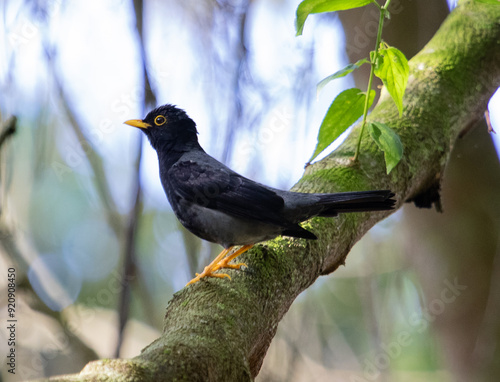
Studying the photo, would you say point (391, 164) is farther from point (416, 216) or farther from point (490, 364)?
point (490, 364)

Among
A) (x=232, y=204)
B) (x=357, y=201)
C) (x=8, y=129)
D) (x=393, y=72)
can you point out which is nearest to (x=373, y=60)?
(x=393, y=72)

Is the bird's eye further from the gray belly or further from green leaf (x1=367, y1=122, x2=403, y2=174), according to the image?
green leaf (x1=367, y1=122, x2=403, y2=174)

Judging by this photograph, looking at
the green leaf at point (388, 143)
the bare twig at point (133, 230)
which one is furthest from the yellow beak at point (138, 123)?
the green leaf at point (388, 143)

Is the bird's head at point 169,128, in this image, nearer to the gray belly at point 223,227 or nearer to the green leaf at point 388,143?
the gray belly at point 223,227

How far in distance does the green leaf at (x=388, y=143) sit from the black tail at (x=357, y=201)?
0.18 meters

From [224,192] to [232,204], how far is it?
0.14 metres

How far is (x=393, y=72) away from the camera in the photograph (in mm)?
3389

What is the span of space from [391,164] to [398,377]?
9091 mm

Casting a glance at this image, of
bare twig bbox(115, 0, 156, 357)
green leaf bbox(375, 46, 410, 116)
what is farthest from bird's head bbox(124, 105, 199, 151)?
green leaf bbox(375, 46, 410, 116)

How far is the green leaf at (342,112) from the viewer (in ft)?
12.1

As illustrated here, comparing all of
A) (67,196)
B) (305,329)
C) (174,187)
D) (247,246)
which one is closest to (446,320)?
(305,329)

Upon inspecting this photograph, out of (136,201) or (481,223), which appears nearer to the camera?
(136,201)

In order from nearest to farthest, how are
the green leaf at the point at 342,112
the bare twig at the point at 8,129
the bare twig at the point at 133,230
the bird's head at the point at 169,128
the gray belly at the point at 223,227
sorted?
1. the bare twig at the point at 8,129
2. the gray belly at the point at 223,227
3. the green leaf at the point at 342,112
4. the bare twig at the point at 133,230
5. the bird's head at the point at 169,128

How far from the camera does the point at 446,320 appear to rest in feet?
19.2
